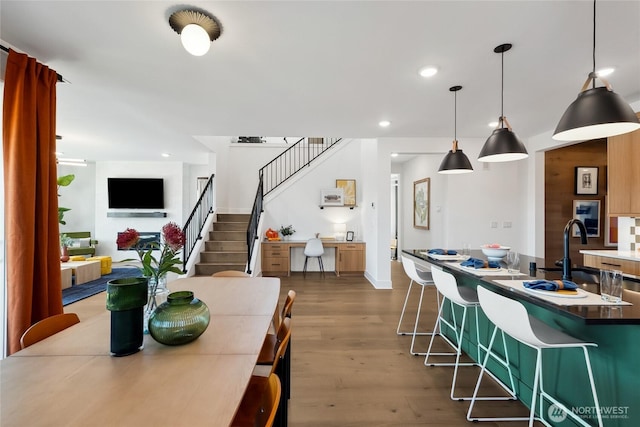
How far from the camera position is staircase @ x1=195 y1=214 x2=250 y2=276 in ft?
17.9

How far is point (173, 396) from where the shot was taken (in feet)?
2.90

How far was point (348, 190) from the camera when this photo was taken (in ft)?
22.4

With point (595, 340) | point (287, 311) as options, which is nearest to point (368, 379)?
point (287, 311)

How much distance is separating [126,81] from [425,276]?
3693 millimetres

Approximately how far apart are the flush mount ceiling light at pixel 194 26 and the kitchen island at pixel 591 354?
8.30ft

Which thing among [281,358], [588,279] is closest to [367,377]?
[281,358]

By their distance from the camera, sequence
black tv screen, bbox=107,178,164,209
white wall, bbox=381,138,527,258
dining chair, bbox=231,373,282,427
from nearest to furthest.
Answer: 1. dining chair, bbox=231,373,282,427
2. white wall, bbox=381,138,527,258
3. black tv screen, bbox=107,178,164,209

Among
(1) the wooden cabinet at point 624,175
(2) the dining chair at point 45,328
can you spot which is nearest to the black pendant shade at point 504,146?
(1) the wooden cabinet at point 624,175

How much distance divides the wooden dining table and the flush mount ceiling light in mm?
1804

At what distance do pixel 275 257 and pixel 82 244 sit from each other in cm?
516

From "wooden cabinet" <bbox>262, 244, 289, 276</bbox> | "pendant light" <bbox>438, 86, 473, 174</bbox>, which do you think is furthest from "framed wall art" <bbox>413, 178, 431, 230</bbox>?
"pendant light" <bbox>438, 86, 473, 174</bbox>

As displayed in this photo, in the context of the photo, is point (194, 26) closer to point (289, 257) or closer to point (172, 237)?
point (172, 237)

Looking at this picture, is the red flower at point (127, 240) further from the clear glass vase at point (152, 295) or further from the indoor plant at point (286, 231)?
the indoor plant at point (286, 231)

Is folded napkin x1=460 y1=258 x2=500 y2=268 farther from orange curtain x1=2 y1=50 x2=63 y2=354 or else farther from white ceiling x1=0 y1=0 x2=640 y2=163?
orange curtain x1=2 y1=50 x2=63 y2=354
